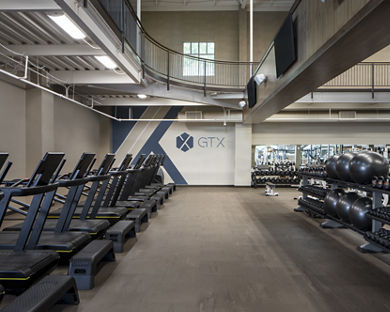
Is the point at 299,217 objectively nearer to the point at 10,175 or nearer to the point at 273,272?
the point at 273,272

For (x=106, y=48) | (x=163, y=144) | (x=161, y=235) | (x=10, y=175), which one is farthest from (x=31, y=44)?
(x=163, y=144)

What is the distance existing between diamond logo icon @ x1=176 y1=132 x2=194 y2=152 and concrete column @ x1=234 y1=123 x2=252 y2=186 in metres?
1.90

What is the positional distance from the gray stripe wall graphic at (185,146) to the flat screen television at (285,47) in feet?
22.7

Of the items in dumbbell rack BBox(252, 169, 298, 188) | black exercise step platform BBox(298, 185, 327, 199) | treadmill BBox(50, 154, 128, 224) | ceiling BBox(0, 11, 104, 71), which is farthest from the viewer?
dumbbell rack BBox(252, 169, 298, 188)

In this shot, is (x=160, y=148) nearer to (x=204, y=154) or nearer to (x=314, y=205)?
(x=204, y=154)

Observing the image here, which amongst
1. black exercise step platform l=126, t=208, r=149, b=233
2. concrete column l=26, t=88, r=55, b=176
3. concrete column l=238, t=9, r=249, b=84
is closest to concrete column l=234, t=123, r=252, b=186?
concrete column l=238, t=9, r=249, b=84

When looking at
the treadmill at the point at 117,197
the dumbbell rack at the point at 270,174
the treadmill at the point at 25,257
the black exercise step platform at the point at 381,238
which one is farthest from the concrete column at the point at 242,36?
the treadmill at the point at 25,257

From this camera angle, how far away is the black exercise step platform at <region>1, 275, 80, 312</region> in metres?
1.83

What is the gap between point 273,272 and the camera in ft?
10.5

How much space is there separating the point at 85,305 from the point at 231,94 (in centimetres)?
802

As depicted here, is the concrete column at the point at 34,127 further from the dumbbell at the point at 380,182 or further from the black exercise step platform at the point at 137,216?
the dumbbell at the point at 380,182

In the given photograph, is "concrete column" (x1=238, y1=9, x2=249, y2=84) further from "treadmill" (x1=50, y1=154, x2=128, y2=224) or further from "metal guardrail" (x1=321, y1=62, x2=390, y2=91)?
"treadmill" (x1=50, y1=154, x2=128, y2=224)

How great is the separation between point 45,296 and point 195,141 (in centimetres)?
1015

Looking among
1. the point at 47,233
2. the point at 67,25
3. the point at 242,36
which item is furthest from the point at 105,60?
the point at 242,36
